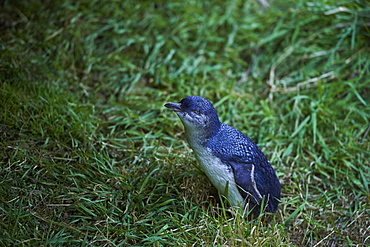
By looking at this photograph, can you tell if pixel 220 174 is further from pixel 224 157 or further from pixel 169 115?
pixel 169 115

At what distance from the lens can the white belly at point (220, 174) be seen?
8.73ft

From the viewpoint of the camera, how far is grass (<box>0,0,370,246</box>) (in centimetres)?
265

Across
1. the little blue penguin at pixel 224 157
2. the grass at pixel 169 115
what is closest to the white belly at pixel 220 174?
the little blue penguin at pixel 224 157

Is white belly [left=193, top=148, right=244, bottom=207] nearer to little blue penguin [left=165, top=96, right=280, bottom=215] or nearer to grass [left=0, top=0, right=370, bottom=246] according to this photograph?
little blue penguin [left=165, top=96, right=280, bottom=215]

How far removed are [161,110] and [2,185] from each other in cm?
167

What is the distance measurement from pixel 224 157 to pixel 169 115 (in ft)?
4.21

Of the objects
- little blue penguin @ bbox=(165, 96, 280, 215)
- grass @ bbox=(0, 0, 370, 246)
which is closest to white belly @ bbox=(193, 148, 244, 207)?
little blue penguin @ bbox=(165, 96, 280, 215)

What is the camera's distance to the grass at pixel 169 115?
2.65m

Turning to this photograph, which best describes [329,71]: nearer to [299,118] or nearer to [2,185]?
[299,118]

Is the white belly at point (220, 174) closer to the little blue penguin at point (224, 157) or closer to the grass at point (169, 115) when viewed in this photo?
the little blue penguin at point (224, 157)

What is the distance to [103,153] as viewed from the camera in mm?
3260

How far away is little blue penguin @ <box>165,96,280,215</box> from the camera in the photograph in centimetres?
265

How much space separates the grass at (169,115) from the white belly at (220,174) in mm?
117

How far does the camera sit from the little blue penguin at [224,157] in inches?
104
